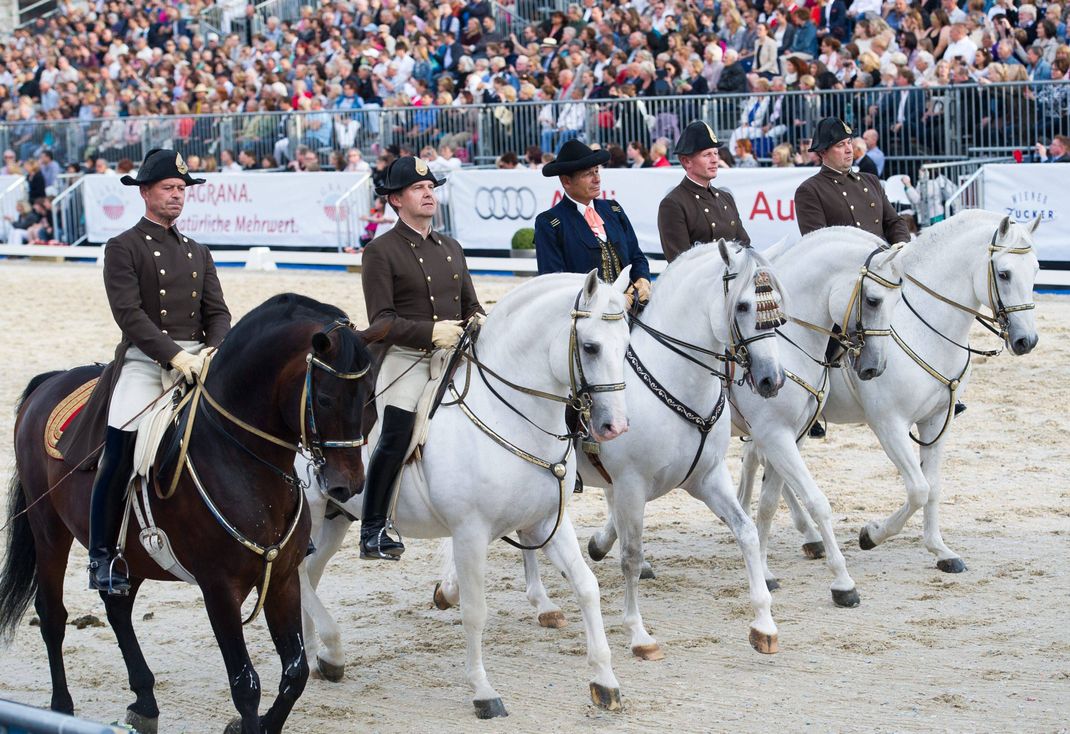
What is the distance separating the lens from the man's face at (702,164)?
8438mm

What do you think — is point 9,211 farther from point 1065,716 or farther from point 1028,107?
point 1065,716

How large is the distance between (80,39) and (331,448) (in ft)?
111

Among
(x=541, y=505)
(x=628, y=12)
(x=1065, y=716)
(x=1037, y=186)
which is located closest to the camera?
(x=1065, y=716)

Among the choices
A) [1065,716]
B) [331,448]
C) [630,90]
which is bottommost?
[1065,716]

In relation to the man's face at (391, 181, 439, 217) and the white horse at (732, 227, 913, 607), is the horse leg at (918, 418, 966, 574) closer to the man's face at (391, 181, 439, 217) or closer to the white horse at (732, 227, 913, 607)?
the white horse at (732, 227, 913, 607)

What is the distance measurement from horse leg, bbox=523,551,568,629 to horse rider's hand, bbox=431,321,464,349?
65.1 inches

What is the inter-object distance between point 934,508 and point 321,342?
15.1 feet

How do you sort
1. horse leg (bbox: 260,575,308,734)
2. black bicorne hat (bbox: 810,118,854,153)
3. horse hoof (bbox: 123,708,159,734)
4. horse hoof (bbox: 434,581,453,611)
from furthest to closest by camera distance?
black bicorne hat (bbox: 810,118,854,153) → horse hoof (bbox: 434,581,453,611) → horse hoof (bbox: 123,708,159,734) → horse leg (bbox: 260,575,308,734)

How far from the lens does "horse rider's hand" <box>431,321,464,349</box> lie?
652cm

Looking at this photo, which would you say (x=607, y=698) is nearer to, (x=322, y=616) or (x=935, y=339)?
(x=322, y=616)

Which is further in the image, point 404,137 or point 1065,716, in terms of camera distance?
point 404,137

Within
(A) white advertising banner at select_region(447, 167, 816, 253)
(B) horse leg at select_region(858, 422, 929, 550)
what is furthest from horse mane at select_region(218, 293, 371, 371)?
(A) white advertising banner at select_region(447, 167, 816, 253)

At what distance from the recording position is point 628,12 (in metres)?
23.1

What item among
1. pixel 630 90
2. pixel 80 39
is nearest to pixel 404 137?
pixel 630 90
